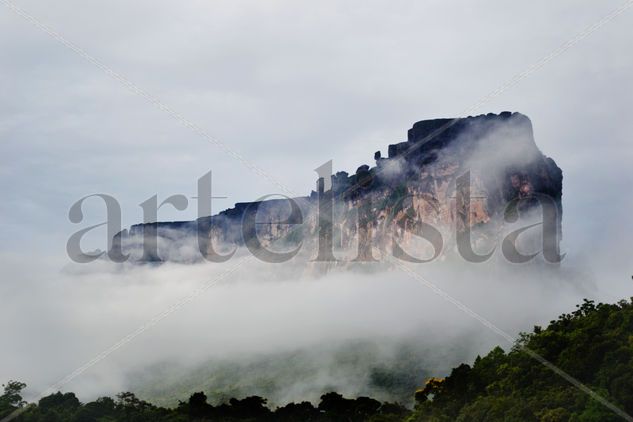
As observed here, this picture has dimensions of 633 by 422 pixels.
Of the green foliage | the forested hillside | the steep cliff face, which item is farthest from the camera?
the steep cliff face

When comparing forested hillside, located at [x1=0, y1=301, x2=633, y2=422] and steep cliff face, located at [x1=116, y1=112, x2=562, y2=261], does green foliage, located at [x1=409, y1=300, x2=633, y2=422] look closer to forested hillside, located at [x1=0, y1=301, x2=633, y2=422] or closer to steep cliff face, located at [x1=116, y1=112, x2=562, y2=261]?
forested hillside, located at [x1=0, y1=301, x2=633, y2=422]

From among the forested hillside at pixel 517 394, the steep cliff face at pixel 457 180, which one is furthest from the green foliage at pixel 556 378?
the steep cliff face at pixel 457 180

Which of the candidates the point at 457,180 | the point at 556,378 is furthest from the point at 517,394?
the point at 457,180

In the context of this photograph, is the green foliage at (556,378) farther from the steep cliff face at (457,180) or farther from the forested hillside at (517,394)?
the steep cliff face at (457,180)

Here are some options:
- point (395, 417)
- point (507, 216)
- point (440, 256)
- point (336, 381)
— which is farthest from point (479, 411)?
point (440, 256)

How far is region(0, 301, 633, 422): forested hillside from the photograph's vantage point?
54000mm

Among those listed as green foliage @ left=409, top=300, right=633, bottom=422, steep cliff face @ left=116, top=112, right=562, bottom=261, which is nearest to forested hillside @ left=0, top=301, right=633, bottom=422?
green foliage @ left=409, top=300, right=633, bottom=422

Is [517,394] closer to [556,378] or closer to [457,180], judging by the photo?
[556,378]

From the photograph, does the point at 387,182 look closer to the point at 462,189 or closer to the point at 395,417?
the point at 462,189

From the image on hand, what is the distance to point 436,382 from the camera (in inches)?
3632

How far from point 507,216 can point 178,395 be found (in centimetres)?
8818

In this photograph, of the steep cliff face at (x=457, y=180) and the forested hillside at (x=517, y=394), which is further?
the steep cliff face at (x=457, y=180)

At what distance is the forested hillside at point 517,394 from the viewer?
2126 inches

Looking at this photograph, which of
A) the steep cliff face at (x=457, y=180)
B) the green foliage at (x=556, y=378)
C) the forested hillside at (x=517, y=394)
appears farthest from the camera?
the steep cliff face at (x=457, y=180)
